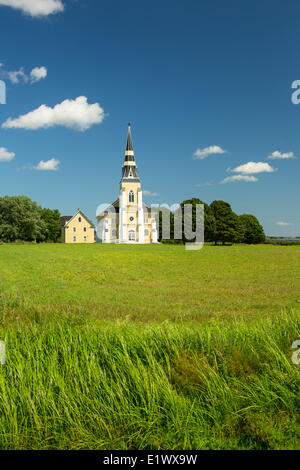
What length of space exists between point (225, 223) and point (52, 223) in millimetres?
46333

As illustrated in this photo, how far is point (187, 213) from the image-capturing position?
72.6 meters

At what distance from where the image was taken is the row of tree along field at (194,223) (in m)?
74.2

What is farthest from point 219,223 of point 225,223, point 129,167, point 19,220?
point 19,220

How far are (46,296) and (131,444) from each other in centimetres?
1043

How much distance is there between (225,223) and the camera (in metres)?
74.7

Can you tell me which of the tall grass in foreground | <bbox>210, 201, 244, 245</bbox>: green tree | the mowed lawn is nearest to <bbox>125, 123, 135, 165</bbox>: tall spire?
<bbox>210, 201, 244, 245</bbox>: green tree

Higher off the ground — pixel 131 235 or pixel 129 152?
pixel 129 152

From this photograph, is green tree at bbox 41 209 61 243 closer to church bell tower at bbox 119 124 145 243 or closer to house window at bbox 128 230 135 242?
church bell tower at bbox 119 124 145 243

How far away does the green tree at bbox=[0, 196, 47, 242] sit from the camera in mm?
78000

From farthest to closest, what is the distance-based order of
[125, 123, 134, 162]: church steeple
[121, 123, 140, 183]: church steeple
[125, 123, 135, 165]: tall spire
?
[125, 123, 134, 162]: church steeple → [125, 123, 135, 165]: tall spire → [121, 123, 140, 183]: church steeple

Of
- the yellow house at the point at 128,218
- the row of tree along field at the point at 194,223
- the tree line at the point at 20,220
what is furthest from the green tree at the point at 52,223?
the yellow house at the point at 128,218

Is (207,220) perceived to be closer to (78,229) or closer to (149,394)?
(78,229)
